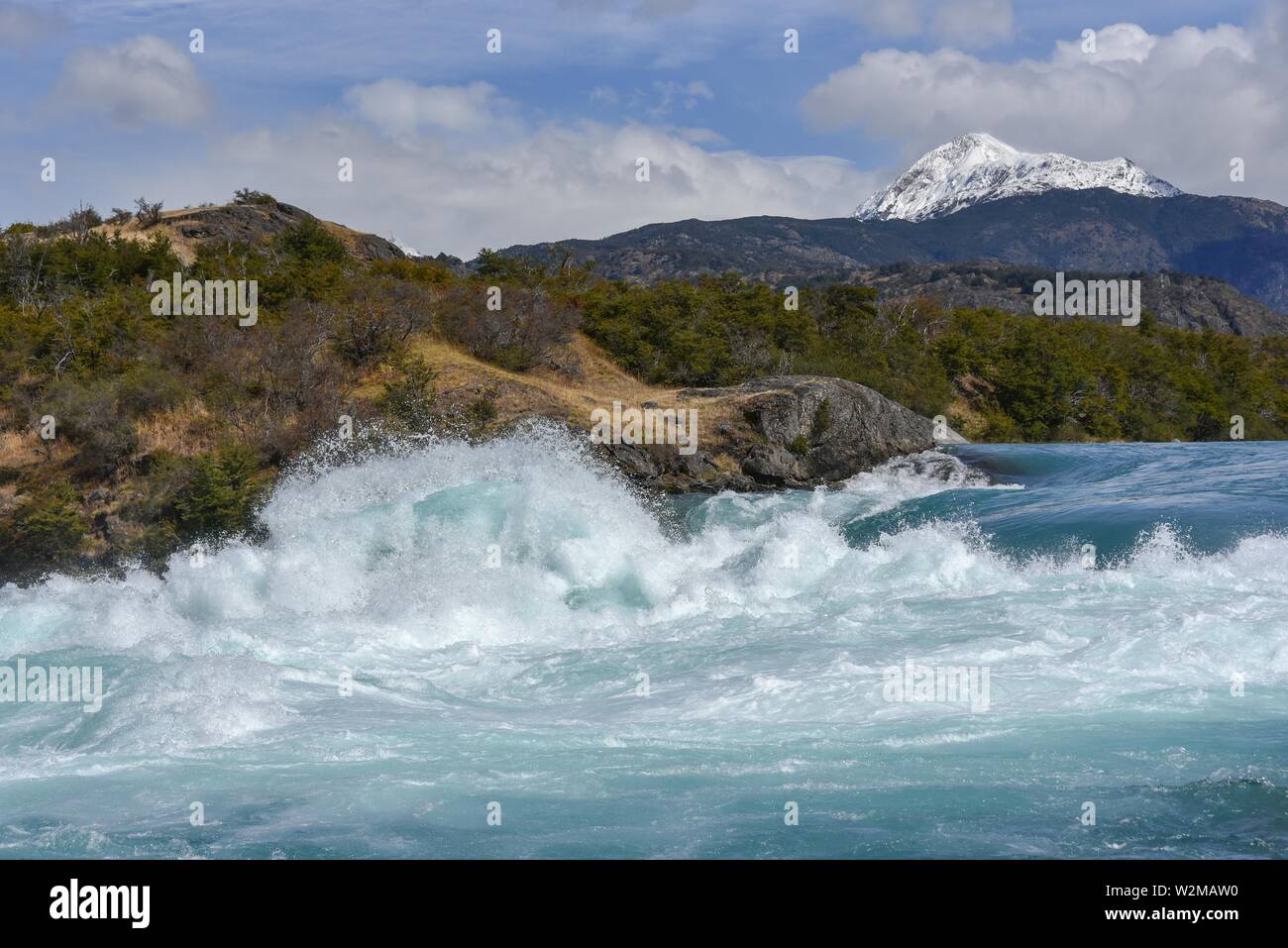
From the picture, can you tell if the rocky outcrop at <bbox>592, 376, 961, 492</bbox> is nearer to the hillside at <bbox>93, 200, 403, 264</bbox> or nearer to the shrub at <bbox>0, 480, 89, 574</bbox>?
the shrub at <bbox>0, 480, 89, 574</bbox>

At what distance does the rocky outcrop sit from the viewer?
26203 mm

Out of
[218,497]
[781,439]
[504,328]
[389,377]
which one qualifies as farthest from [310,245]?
[781,439]

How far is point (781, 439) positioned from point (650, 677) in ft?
50.2

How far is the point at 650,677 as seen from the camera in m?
13.0

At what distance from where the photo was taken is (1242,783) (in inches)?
336

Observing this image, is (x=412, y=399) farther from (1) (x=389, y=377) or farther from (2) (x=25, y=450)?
(2) (x=25, y=450)

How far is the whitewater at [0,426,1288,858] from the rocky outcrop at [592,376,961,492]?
2982 millimetres

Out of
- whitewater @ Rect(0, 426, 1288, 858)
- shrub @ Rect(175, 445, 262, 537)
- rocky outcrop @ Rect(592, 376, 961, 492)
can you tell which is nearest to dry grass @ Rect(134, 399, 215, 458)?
shrub @ Rect(175, 445, 262, 537)

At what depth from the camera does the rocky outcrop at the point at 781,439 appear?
86.0ft

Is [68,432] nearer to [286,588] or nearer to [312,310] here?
[312,310]

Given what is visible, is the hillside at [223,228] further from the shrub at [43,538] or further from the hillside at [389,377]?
the shrub at [43,538]
